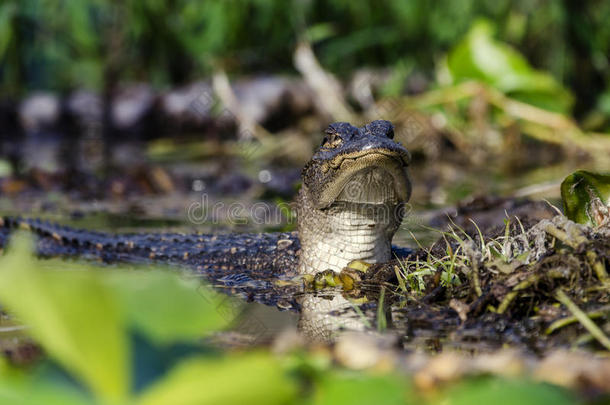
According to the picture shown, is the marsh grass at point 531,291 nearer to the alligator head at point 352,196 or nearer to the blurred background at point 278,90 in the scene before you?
the alligator head at point 352,196

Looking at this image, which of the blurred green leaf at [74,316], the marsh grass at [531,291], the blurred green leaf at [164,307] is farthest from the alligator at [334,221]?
the blurred green leaf at [74,316]

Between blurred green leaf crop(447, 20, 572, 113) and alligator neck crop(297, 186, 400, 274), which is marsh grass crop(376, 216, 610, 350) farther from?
blurred green leaf crop(447, 20, 572, 113)

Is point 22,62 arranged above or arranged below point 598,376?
above

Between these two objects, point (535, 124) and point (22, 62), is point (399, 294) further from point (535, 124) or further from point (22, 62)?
point (22, 62)

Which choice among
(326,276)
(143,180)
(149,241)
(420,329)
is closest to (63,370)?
(420,329)

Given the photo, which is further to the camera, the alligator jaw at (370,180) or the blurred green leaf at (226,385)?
the alligator jaw at (370,180)
